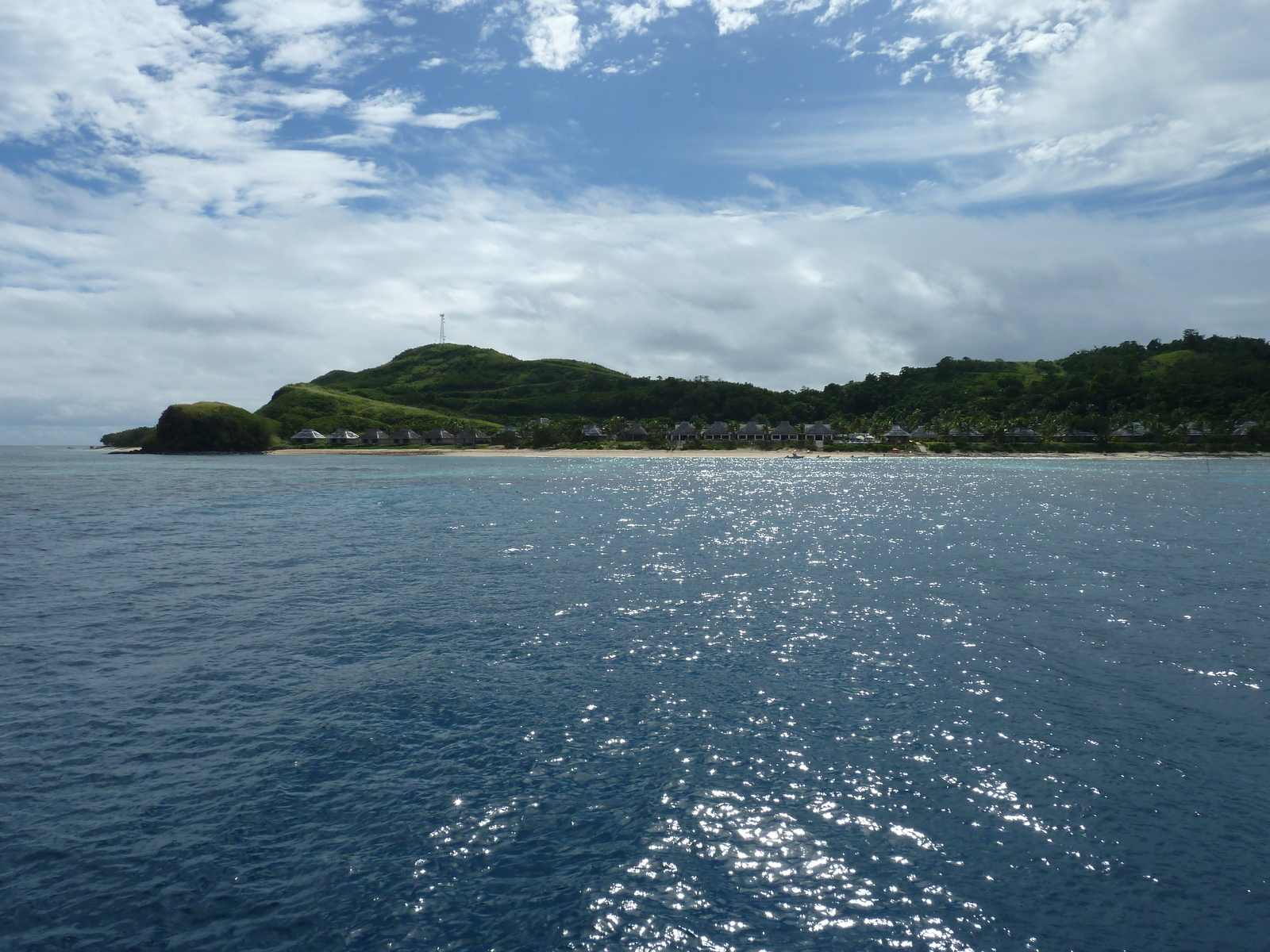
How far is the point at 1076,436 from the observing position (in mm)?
183125

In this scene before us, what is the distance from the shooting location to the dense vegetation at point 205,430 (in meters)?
188

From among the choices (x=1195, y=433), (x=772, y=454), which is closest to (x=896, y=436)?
(x=772, y=454)

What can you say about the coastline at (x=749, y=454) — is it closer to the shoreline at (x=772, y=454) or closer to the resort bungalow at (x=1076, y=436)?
the shoreline at (x=772, y=454)

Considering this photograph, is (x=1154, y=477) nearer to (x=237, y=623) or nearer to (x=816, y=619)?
(x=816, y=619)

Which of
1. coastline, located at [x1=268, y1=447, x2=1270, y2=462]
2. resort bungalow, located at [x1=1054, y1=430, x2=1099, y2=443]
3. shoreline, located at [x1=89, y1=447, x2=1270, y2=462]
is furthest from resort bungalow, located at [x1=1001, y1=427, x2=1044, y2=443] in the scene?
coastline, located at [x1=268, y1=447, x2=1270, y2=462]

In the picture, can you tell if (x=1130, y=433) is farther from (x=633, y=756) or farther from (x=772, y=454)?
(x=633, y=756)

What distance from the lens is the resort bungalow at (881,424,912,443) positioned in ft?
632

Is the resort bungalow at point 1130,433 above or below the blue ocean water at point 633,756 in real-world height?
above

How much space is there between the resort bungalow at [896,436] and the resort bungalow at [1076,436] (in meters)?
36.1

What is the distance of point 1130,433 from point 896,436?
56.3 metres

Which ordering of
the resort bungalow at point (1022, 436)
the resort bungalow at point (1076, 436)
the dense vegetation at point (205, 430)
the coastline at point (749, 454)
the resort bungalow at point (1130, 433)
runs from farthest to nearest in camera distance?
the dense vegetation at point (205, 430) → the resort bungalow at point (1022, 436) → the resort bungalow at point (1076, 436) → the resort bungalow at point (1130, 433) → the coastline at point (749, 454)

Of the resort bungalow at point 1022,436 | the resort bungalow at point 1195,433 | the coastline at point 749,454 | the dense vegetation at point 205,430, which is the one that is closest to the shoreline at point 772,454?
the coastline at point 749,454

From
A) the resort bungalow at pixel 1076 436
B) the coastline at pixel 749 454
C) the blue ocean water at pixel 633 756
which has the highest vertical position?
the resort bungalow at pixel 1076 436

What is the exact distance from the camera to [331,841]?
1045cm
